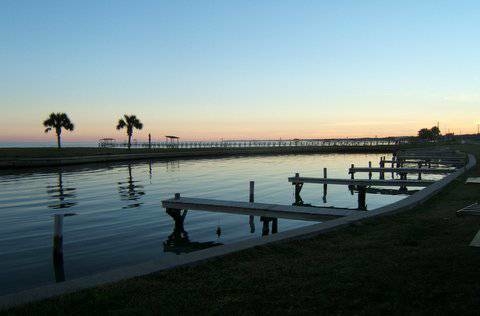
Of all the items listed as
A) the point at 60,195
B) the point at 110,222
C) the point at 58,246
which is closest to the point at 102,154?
the point at 60,195

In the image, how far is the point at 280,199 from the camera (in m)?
27.5

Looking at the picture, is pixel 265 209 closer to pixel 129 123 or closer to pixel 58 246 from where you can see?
pixel 58 246

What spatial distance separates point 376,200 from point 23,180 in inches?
1178

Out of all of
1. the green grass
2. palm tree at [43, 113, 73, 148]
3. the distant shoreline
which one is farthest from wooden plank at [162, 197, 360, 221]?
palm tree at [43, 113, 73, 148]

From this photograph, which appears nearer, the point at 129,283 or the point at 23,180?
the point at 129,283

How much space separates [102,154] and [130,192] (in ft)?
137

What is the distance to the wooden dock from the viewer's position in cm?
1426

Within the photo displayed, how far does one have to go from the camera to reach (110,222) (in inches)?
753

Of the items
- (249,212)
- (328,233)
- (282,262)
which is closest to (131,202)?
(249,212)

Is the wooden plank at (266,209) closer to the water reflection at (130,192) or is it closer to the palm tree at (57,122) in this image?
the water reflection at (130,192)

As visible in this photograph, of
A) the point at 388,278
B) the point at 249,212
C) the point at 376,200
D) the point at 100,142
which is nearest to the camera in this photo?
the point at 388,278

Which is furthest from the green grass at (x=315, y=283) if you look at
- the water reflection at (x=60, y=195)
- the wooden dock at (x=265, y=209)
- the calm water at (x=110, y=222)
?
the water reflection at (x=60, y=195)

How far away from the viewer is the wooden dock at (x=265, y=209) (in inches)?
561

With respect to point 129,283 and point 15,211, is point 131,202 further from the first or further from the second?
point 129,283
